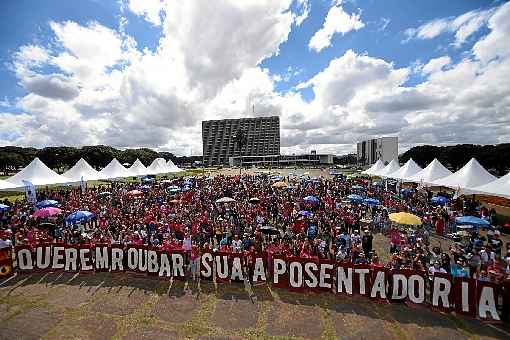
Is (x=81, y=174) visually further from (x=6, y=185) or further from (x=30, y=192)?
(x=30, y=192)

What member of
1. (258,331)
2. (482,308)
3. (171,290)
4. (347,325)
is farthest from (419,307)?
(171,290)

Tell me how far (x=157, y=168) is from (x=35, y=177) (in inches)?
998

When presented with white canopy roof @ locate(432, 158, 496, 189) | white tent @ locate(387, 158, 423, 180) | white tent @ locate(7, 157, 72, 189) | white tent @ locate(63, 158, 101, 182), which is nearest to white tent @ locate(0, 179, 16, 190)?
white tent @ locate(7, 157, 72, 189)

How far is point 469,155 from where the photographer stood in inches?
3954

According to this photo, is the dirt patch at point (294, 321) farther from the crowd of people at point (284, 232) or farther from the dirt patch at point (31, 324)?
the dirt patch at point (31, 324)

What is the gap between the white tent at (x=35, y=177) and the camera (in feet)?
98.6

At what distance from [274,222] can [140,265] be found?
1180 centimetres

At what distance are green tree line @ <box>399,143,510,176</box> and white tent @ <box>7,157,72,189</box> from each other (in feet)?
356

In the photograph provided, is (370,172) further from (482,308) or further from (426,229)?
(482,308)

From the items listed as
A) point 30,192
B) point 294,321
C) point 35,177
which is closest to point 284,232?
point 294,321

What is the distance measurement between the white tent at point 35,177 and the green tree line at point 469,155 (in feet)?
356

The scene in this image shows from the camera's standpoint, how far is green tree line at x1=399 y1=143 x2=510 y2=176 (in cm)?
8506

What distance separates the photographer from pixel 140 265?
12617 millimetres

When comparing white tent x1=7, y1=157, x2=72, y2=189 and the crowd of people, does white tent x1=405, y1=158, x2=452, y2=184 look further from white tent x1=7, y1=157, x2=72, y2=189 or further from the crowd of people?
white tent x1=7, y1=157, x2=72, y2=189
